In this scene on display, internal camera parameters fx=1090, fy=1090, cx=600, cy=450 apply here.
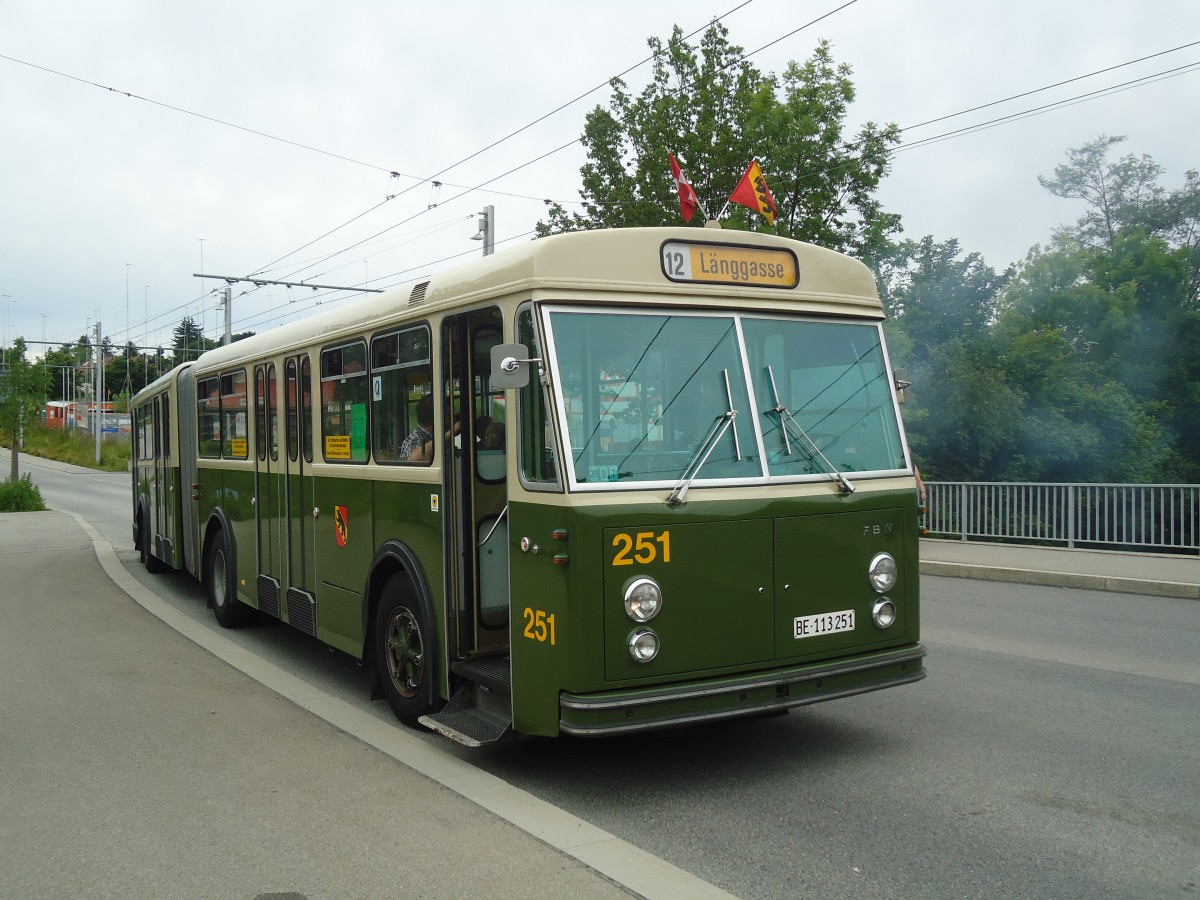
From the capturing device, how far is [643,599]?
5090mm

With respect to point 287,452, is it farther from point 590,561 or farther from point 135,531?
point 135,531

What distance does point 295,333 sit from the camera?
28.4 feet

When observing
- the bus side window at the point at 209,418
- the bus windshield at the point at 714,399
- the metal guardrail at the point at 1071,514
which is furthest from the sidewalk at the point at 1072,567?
the bus side window at the point at 209,418

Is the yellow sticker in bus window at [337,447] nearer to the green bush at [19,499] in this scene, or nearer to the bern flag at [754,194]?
the bern flag at [754,194]

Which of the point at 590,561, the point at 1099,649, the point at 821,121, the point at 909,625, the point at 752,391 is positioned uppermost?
the point at 821,121

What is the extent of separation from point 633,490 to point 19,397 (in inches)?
1276

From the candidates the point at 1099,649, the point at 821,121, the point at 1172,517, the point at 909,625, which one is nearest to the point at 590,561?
the point at 909,625

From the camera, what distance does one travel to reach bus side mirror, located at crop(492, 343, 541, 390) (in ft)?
16.8

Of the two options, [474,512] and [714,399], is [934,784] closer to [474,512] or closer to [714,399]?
[714,399]

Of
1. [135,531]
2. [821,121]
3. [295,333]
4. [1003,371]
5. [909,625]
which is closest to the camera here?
[909,625]

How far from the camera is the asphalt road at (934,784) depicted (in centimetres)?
431

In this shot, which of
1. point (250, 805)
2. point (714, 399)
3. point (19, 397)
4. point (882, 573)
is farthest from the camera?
point (19, 397)

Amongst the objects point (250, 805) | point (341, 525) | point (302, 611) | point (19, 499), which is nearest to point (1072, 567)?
point (302, 611)

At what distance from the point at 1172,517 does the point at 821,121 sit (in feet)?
47.9
